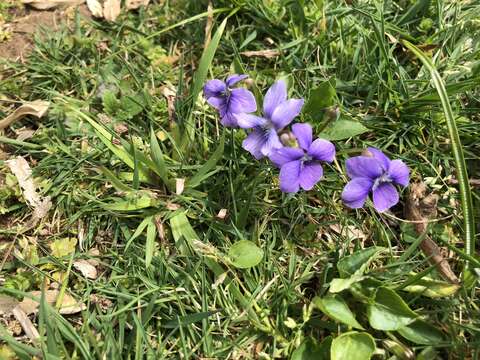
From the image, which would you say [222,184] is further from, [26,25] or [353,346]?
[26,25]

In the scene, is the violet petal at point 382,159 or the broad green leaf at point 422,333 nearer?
the violet petal at point 382,159

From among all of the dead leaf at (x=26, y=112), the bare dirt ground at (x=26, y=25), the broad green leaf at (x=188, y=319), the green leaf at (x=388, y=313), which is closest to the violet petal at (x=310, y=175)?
the green leaf at (x=388, y=313)

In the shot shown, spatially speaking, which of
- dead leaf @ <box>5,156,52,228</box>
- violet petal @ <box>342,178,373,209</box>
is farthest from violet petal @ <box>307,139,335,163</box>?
dead leaf @ <box>5,156,52,228</box>

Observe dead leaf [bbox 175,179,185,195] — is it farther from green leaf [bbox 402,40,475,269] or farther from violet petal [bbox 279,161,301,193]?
green leaf [bbox 402,40,475,269]

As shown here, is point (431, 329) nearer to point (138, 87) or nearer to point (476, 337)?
point (476, 337)

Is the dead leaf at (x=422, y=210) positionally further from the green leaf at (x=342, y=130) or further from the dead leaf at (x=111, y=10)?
the dead leaf at (x=111, y=10)
